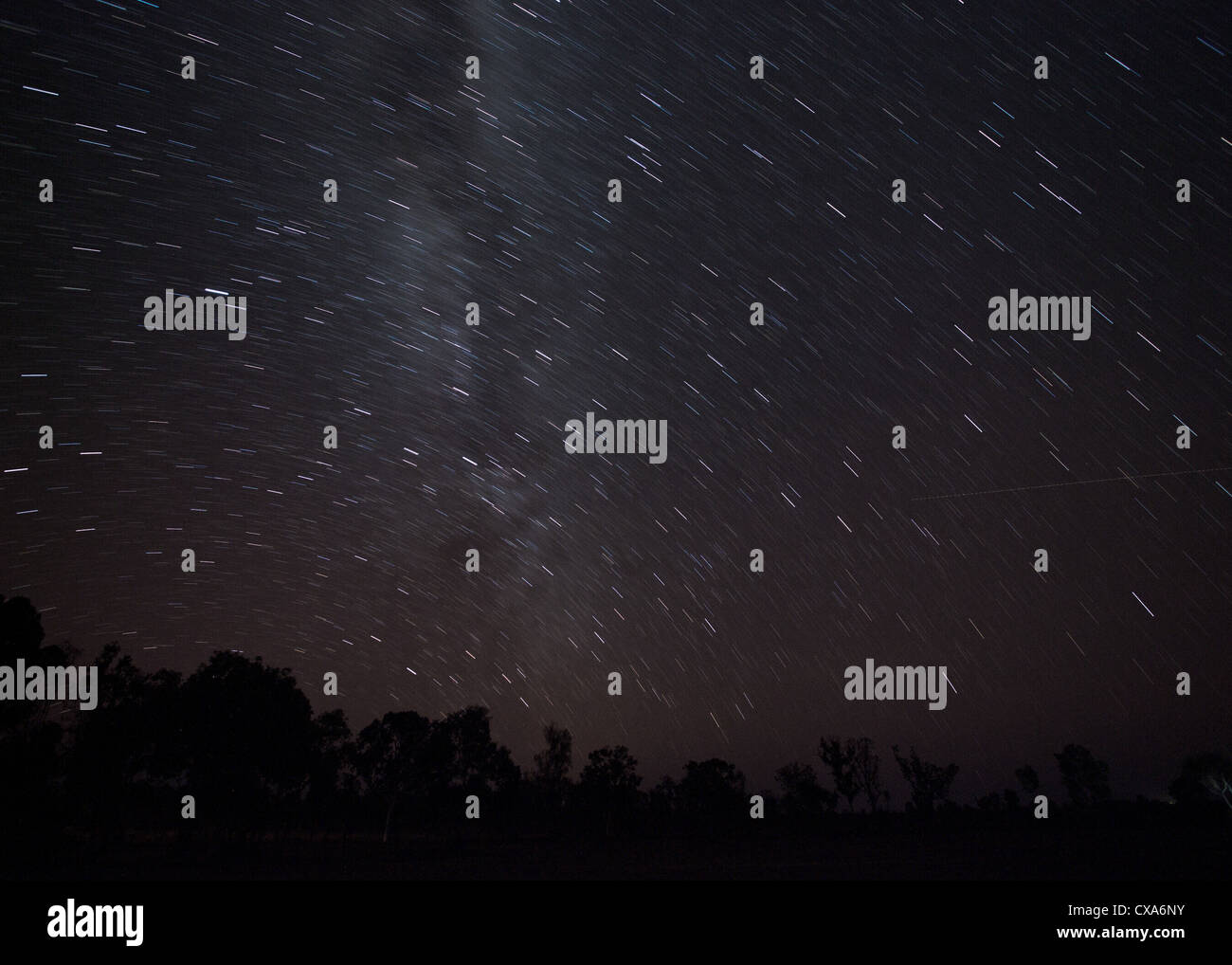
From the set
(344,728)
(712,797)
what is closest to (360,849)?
(344,728)

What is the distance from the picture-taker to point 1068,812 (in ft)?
109

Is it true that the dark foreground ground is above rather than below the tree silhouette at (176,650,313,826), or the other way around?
below

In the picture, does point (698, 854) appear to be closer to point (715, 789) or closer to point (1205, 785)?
point (715, 789)

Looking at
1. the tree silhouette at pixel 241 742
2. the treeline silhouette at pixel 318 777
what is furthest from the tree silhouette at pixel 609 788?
the tree silhouette at pixel 241 742

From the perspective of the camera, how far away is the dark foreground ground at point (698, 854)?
2678 cm

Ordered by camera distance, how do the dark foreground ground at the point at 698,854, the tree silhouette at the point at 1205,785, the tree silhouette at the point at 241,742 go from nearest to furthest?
the dark foreground ground at the point at 698,854
the tree silhouette at the point at 1205,785
the tree silhouette at the point at 241,742

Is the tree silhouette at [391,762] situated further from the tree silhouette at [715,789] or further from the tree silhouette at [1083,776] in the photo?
the tree silhouette at [1083,776]

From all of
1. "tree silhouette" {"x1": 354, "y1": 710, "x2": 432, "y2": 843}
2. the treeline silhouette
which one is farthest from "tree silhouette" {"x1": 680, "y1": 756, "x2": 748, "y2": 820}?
"tree silhouette" {"x1": 354, "y1": 710, "x2": 432, "y2": 843}

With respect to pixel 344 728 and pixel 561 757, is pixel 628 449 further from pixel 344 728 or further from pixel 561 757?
pixel 344 728

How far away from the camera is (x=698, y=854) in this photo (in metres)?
29.2

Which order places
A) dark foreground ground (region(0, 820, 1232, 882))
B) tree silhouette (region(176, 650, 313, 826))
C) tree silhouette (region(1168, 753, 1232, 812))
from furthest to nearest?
tree silhouette (region(176, 650, 313, 826)) → tree silhouette (region(1168, 753, 1232, 812)) → dark foreground ground (region(0, 820, 1232, 882))

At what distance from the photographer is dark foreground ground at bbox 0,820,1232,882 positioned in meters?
26.8

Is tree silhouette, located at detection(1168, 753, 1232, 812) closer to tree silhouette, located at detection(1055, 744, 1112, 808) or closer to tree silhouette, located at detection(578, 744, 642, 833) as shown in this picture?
tree silhouette, located at detection(1055, 744, 1112, 808)
